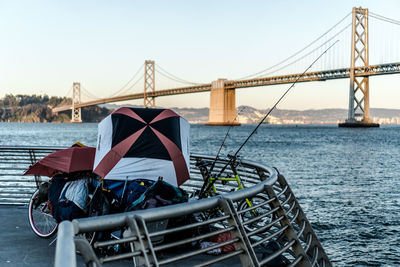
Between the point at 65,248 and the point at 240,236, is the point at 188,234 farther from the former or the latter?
the point at 65,248

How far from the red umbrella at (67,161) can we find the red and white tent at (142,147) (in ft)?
0.36

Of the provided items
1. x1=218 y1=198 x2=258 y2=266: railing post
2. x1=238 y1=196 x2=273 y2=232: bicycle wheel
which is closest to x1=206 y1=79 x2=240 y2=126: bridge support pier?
x1=238 y1=196 x2=273 y2=232: bicycle wheel

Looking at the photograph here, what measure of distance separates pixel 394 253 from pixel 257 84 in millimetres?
51481

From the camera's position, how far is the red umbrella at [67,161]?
3.27 m

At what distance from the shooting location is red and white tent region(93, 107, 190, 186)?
3336 mm

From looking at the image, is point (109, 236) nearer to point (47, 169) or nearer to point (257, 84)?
point (47, 169)

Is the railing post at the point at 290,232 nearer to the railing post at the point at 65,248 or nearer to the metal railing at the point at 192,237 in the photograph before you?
the metal railing at the point at 192,237

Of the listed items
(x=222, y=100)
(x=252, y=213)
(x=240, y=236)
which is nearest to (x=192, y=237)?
(x=240, y=236)

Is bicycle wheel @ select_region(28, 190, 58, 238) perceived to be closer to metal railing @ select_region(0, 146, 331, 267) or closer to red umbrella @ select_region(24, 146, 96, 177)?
red umbrella @ select_region(24, 146, 96, 177)

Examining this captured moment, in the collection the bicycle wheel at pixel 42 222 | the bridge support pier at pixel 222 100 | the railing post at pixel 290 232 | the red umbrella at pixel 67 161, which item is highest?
the bridge support pier at pixel 222 100

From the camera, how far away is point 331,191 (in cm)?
1448

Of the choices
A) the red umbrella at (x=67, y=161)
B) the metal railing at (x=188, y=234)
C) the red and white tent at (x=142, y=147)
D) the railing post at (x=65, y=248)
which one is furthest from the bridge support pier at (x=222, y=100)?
the railing post at (x=65, y=248)

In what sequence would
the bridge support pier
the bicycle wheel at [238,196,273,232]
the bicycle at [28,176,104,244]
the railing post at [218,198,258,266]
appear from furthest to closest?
the bridge support pier → the bicycle at [28,176,104,244] → the bicycle wheel at [238,196,273,232] → the railing post at [218,198,258,266]

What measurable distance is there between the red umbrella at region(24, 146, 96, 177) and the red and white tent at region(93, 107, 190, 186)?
0.36 feet
